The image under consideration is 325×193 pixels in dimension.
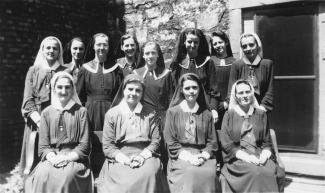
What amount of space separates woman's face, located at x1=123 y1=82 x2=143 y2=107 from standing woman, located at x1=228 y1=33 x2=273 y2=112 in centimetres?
121

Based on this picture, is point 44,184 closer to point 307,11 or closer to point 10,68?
point 10,68

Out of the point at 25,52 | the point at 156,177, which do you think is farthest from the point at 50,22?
the point at 156,177

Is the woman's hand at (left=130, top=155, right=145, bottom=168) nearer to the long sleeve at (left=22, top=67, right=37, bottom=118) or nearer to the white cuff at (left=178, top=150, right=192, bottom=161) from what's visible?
the white cuff at (left=178, top=150, right=192, bottom=161)

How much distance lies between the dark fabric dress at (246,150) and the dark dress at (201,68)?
0.70m

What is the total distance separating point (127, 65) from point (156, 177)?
1986 mm

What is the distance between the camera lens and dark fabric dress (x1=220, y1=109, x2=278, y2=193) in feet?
11.7

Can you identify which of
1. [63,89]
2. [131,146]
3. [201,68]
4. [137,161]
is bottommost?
[137,161]

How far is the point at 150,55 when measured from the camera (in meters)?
4.44

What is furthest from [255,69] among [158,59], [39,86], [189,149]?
[39,86]

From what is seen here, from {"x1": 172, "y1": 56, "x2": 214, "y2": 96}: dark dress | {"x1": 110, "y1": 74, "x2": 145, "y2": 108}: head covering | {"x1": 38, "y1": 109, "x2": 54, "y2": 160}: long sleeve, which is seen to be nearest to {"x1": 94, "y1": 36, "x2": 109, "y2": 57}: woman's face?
{"x1": 110, "y1": 74, "x2": 145, "y2": 108}: head covering

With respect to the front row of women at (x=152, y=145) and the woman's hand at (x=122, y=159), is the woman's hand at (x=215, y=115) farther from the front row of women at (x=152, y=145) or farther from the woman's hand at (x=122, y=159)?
the woman's hand at (x=122, y=159)

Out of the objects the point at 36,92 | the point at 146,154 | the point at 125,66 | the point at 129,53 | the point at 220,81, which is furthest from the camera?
the point at 125,66

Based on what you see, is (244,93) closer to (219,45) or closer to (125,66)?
(219,45)

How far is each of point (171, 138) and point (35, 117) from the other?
1657 millimetres
